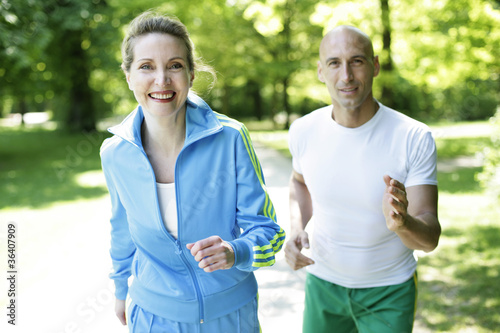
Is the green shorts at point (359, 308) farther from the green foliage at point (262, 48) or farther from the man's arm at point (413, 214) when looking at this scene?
the green foliage at point (262, 48)

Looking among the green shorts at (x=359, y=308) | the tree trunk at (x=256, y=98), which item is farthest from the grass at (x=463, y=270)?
the tree trunk at (x=256, y=98)

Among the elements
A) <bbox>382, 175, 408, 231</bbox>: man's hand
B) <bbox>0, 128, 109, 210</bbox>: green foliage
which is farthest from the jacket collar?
<bbox>0, 128, 109, 210</bbox>: green foliage

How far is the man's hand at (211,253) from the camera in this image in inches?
69.8

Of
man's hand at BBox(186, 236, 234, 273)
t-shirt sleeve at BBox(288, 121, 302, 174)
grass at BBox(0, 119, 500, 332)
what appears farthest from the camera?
grass at BBox(0, 119, 500, 332)

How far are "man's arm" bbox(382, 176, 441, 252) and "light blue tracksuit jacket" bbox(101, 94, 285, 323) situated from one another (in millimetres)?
517

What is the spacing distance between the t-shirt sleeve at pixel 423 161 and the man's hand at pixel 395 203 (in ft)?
1.26

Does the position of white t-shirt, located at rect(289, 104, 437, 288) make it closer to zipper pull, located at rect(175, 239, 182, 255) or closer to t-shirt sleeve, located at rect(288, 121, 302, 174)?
t-shirt sleeve, located at rect(288, 121, 302, 174)

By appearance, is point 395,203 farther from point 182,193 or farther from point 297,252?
point 182,193

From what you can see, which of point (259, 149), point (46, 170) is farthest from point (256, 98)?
point (46, 170)

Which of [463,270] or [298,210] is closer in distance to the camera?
[298,210]

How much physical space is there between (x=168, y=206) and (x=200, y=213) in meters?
0.15

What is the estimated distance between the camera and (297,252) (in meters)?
2.76

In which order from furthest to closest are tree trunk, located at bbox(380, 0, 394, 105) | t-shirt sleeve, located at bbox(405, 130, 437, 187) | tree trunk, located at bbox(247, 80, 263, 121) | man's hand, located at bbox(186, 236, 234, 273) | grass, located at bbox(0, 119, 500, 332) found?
1. tree trunk, located at bbox(247, 80, 263, 121)
2. tree trunk, located at bbox(380, 0, 394, 105)
3. grass, located at bbox(0, 119, 500, 332)
4. t-shirt sleeve, located at bbox(405, 130, 437, 187)
5. man's hand, located at bbox(186, 236, 234, 273)

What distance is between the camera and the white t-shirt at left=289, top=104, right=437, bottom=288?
2.64 metres
